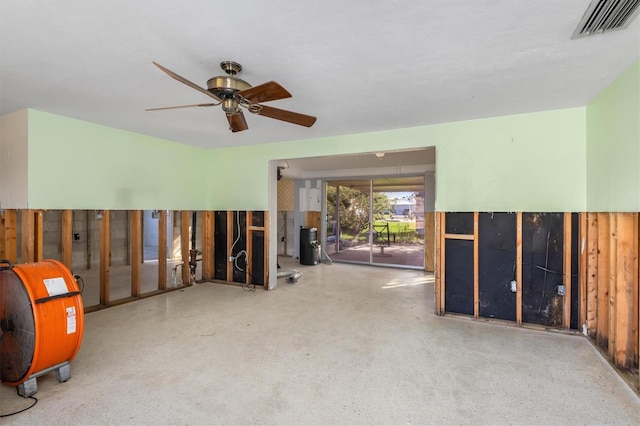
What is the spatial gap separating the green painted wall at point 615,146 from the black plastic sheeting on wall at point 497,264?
0.83 m

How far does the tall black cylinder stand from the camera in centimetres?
725

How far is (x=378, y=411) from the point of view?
6.34 ft

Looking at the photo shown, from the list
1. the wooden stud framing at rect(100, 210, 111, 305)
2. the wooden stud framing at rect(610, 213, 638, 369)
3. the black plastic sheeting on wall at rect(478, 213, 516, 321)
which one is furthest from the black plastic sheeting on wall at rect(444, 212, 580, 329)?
the wooden stud framing at rect(100, 210, 111, 305)

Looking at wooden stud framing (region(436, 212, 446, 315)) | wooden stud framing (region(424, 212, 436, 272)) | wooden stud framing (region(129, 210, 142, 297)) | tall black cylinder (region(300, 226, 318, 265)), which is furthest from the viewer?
tall black cylinder (region(300, 226, 318, 265))

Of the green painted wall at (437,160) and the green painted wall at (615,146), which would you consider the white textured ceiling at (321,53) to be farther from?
the green painted wall at (437,160)

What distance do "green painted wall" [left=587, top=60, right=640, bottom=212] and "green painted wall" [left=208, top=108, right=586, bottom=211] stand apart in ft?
0.51

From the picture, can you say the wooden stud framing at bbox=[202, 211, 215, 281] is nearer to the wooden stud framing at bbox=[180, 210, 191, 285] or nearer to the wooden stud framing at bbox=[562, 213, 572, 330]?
the wooden stud framing at bbox=[180, 210, 191, 285]

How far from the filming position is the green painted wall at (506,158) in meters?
3.28

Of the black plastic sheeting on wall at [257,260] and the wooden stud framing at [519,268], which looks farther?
the black plastic sheeting on wall at [257,260]

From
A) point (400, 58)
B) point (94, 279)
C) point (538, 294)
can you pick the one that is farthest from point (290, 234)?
point (400, 58)

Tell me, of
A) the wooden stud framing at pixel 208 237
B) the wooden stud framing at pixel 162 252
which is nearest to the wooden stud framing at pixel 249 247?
the wooden stud framing at pixel 208 237

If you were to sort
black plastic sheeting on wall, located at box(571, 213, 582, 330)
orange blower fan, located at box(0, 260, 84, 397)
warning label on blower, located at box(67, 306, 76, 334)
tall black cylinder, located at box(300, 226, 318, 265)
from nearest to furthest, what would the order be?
orange blower fan, located at box(0, 260, 84, 397) < warning label on blower, located at box(67, 306, 76, 334) < black plastic sheeting on wall, located at box(571, 213, 582, 330) < tall black cylinder, located at box(300, 226, 318, 265)

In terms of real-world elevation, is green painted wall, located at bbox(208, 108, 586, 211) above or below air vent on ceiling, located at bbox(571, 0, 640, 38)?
below

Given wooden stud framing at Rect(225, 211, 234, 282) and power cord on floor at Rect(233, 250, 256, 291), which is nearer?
power cord on floor at Rect(233, 250, 256, 291)
